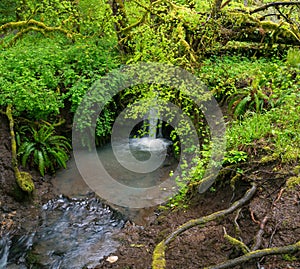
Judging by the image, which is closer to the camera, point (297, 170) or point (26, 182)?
point (297, 170)

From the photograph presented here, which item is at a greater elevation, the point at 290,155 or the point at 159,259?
the point at 290,155

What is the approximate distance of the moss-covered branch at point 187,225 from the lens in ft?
11.0

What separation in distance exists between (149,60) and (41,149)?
3.76 meters

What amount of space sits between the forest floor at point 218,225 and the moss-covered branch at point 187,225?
9 cm

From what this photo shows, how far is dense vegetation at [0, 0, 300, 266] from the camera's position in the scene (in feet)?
22.6

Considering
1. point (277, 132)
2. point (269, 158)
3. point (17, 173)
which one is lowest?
point (17, 173)

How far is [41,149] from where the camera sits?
8.12 meters

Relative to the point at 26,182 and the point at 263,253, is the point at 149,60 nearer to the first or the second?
the point at 26,182

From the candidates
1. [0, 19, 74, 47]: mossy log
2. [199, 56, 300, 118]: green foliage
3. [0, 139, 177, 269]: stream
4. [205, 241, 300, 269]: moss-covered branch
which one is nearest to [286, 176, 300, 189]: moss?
[205, 241, 300, 269]: moss-covered branch

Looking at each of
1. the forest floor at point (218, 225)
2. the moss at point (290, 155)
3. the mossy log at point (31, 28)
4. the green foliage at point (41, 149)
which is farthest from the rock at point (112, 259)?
the mossy log at point (31, 28)

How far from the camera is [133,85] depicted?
861cm

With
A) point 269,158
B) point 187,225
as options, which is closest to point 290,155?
point 269,158

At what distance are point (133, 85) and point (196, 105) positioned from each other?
2.12 meters

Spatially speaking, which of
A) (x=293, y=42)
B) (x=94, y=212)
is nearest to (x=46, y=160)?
(x=94, y=212)
